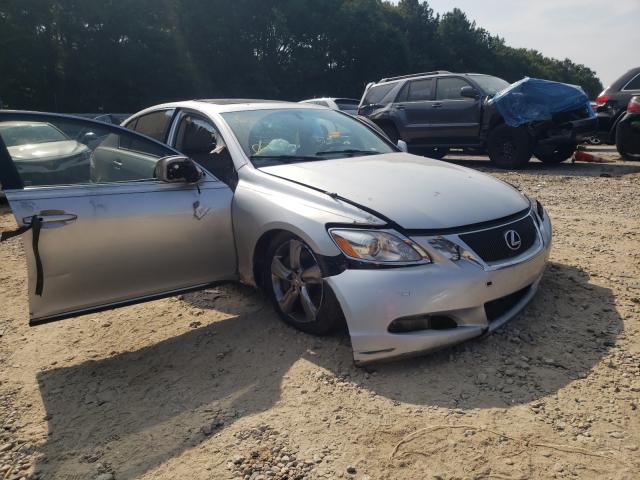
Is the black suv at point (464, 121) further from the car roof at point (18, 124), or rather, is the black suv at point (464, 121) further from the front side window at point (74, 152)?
the car roof at point (18, 124)

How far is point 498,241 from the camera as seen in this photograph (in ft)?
9.98

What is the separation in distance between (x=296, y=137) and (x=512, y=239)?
5.97 feet

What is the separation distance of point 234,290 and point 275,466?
2182mm

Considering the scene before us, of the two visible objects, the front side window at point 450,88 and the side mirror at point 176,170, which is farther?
the front side window at point 450,88

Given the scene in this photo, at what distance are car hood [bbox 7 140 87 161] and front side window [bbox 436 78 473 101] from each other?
831cm

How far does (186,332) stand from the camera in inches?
147

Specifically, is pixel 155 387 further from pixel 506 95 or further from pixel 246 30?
pixel 246 30

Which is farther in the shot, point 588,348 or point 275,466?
point 588,348

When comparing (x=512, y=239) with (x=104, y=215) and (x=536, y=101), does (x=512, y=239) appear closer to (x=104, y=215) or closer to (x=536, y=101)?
(x=104, y=215)

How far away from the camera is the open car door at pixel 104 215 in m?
3.07

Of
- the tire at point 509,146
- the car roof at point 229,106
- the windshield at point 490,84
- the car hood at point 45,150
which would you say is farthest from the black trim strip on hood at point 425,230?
the windshield at point 490,84

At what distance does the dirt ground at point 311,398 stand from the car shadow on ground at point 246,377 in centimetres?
1

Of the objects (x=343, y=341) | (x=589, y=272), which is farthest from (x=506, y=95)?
(x=343, y=341)

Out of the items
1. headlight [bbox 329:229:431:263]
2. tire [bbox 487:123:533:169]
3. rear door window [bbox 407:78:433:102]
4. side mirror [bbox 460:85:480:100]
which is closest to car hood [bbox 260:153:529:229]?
headlight [bbox 329:229:431:263]
